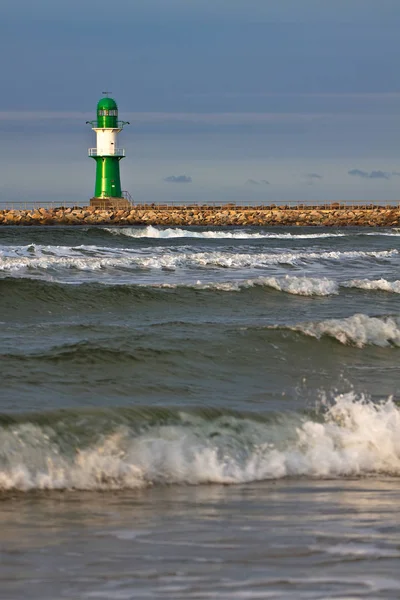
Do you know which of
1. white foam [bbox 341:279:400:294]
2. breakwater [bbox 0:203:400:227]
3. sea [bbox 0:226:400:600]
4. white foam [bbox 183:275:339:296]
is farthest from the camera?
breakwater [bbox 0:203:400:227]

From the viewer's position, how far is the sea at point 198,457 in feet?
12.3

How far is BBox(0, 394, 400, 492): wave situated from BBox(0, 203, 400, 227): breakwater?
48.6 metres

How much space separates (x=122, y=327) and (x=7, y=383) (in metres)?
3.98

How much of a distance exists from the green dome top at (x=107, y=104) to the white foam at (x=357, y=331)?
162ft

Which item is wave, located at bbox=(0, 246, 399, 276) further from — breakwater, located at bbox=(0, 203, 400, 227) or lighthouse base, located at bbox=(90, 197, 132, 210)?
lighthouse base, located at bbox=(90, 197, 132, 210)

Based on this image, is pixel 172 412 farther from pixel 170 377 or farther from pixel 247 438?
pixel 170 377

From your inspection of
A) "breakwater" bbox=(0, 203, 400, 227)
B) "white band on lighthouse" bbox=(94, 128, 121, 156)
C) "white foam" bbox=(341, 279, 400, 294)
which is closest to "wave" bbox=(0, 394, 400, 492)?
"white foam" bbox=(341, 279, 400, 294)

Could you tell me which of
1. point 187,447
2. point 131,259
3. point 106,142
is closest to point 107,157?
point 106,142

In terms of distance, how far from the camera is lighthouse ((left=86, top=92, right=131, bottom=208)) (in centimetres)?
5756

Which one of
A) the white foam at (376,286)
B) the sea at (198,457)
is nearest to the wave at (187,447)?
the sea at (198,457)

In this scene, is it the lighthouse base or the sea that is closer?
the sea

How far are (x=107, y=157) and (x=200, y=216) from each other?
6031mm

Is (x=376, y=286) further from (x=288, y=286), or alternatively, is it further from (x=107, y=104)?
(x=107, y=104)

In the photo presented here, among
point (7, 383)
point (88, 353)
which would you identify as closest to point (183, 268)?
point (88, 353)
